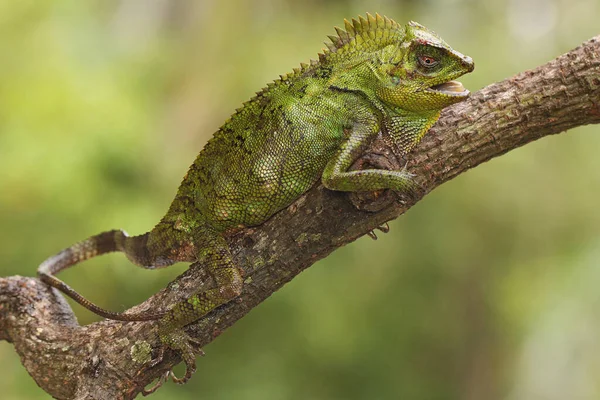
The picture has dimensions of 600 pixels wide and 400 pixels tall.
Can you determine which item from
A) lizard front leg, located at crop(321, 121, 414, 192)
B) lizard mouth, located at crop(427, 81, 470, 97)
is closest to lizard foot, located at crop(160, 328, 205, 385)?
lizard front leg, located at crop(321, 121, 414, 192)

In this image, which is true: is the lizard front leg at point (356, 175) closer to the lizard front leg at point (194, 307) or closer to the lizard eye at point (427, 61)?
the lizard eye at point (427, 61)

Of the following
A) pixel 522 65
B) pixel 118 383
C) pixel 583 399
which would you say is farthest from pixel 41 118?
pixel 583 399

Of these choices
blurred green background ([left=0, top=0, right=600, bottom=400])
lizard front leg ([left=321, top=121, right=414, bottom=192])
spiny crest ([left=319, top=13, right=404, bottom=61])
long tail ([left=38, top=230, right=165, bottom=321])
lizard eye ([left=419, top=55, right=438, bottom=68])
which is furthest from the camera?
blurred green background ([left=0, top=0, right=600, bottom=400])

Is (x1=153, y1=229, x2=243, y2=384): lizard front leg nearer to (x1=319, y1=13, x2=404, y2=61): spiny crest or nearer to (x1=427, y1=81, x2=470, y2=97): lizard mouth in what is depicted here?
(x1=319, y1=13, x2=404, y2=61): spiny crest

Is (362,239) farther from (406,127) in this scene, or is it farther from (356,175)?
(356,175)

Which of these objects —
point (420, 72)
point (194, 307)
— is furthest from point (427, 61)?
point (194, 307)

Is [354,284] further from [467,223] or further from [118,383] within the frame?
[118,383]
